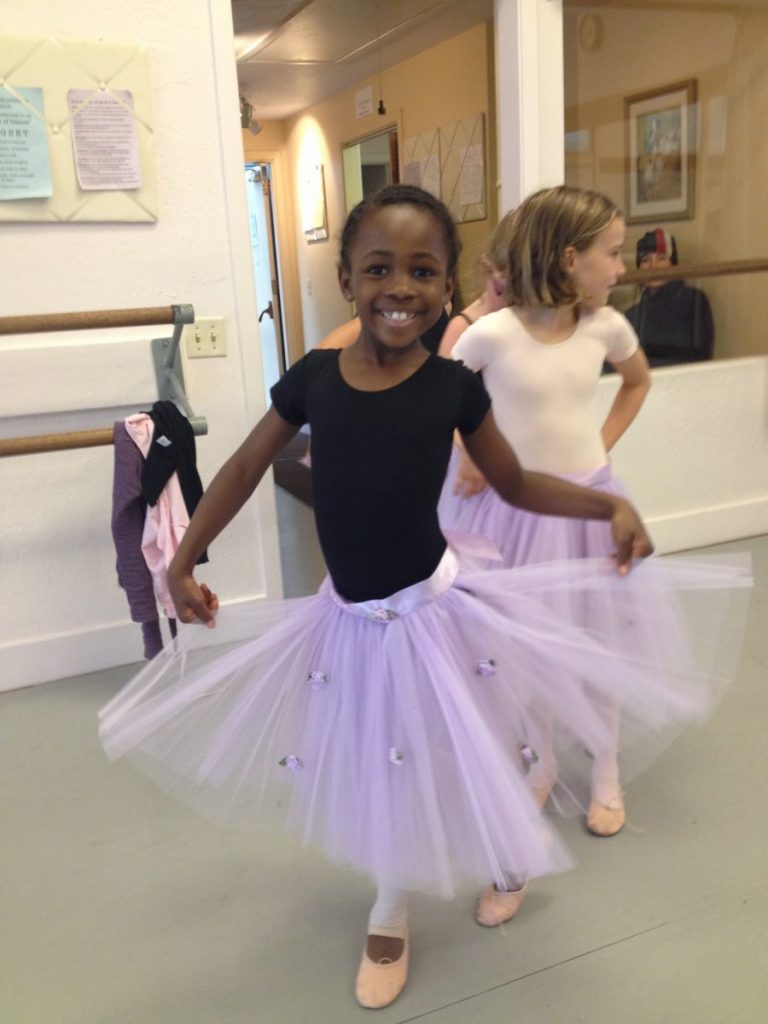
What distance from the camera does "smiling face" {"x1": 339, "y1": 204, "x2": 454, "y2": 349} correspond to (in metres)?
1.05

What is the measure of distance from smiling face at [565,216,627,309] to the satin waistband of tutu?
0.58m

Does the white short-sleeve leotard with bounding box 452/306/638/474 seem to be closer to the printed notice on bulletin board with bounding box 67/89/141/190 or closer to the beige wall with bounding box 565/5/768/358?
the printed notice on bulletin board with bounding box 67/89/141/190

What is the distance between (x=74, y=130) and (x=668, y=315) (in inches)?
81.2

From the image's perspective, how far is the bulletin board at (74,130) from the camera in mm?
1981

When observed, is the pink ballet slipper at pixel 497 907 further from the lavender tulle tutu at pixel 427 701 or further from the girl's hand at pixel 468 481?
the girl's hand at pixel 468 481

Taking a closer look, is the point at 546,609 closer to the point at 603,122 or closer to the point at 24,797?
the point at 24,797

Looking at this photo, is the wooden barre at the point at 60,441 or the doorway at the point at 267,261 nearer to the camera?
the wooden barre at the point at 60,441

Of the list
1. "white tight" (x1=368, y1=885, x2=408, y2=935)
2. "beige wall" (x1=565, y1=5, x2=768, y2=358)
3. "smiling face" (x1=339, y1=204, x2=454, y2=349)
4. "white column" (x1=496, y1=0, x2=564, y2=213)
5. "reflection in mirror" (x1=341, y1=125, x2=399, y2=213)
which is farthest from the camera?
"reflection in mirror" (x1=341, y1=125, x2=399, y2=213)

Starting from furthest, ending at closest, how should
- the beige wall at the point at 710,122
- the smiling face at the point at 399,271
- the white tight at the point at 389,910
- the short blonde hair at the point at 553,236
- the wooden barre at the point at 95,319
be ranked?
the beige wall at the point at 710,122 < the wooden barre at the point at 95,319 < the short blonde hair at the point at 553,236 < the white tight at the point at 389,910 < the smiling face at the point at 399,271

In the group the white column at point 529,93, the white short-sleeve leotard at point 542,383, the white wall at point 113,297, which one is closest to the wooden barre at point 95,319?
the white wall at point 113,297

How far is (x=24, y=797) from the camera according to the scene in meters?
1.80

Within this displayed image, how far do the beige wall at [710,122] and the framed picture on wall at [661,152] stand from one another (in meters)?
0.03

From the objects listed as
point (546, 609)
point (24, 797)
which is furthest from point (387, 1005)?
point (24, 797)

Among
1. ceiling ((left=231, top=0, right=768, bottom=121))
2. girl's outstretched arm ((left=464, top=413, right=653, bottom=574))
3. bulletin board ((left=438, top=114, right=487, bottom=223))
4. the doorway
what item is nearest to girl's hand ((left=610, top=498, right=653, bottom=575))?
girl's outstretched arm ((left=464, top=413, right=653, bottom=574))
